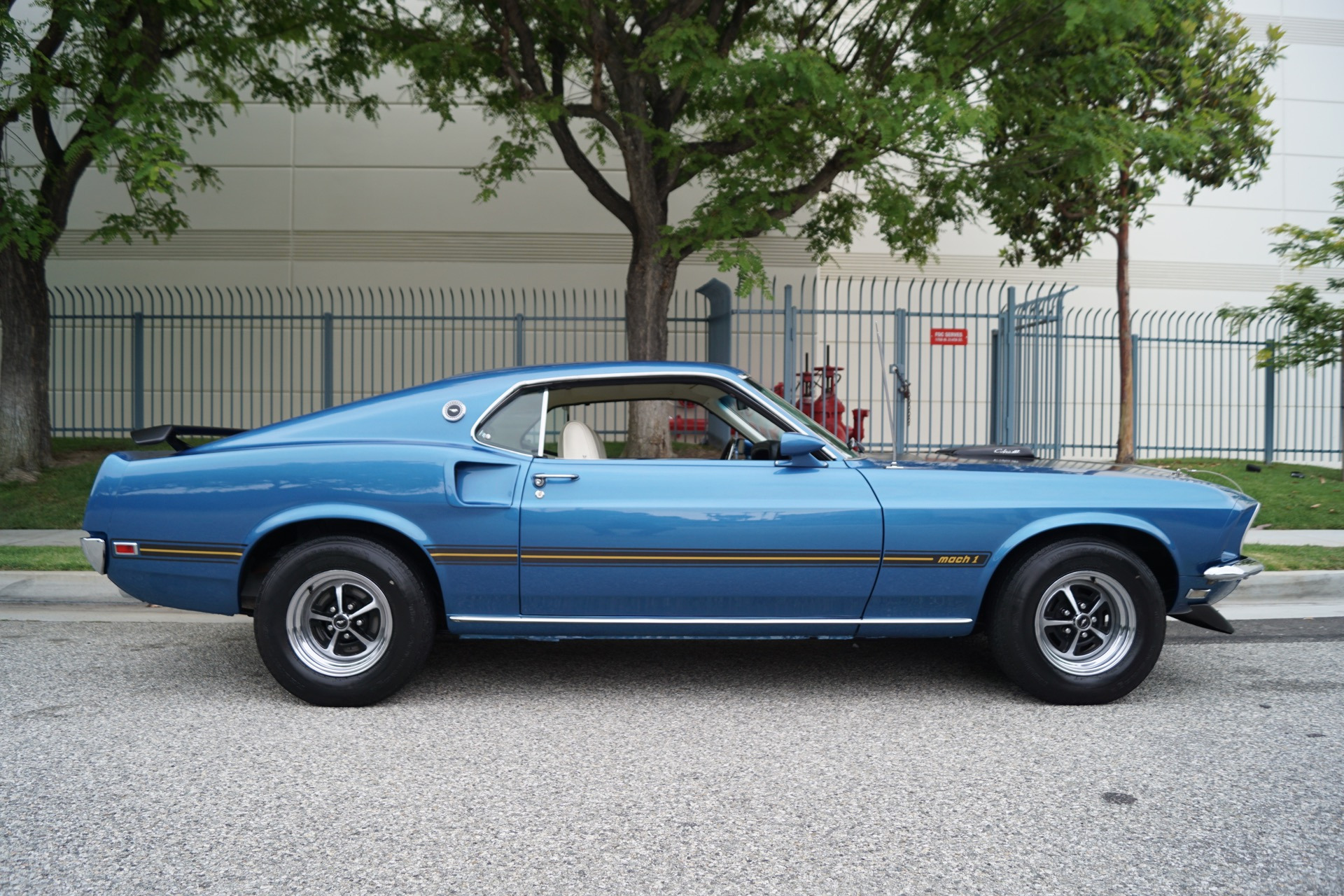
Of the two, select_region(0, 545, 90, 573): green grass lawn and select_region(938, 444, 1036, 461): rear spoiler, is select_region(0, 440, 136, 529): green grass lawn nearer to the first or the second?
select_region(0, 545, 90, 573): green grass lawn

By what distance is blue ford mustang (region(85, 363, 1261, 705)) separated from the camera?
4.20 meters

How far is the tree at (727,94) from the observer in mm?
8547

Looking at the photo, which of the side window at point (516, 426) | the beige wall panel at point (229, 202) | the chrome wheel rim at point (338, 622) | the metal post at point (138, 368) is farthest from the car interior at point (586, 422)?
the beige wall panel at point (229, 202)

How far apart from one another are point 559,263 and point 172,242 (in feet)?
21.3

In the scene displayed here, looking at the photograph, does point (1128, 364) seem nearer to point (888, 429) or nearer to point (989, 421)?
point (989, 421)

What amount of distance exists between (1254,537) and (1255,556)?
1751 millimetres

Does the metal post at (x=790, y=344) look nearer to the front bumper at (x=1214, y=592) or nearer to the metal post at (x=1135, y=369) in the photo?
the metal post at (x=1135, y=369)

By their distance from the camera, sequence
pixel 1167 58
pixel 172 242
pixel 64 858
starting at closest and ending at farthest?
1. pixel 64 858
2. pixel 1167 58
3. pixel 172 242

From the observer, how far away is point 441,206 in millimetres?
16688

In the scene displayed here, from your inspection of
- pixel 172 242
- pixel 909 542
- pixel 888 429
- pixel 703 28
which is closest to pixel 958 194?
pixel 888 429

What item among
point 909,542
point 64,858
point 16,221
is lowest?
point 64,858

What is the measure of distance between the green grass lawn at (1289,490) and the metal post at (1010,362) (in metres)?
1.98

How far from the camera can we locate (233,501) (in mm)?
4250

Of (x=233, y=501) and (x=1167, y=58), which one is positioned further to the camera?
(x=1167, y=58)
